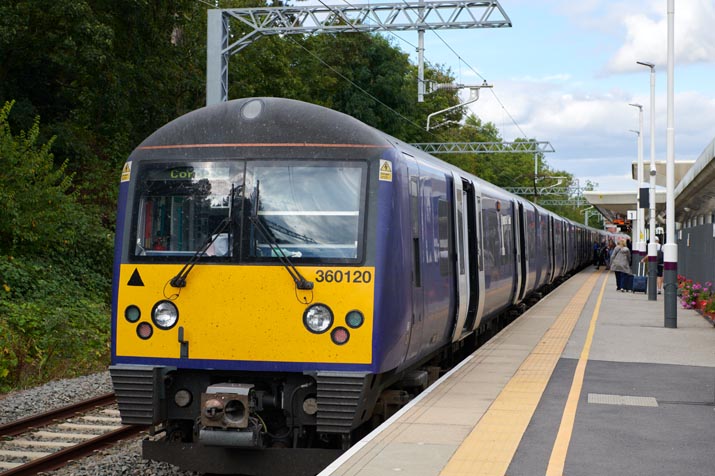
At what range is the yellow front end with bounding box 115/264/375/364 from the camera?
7.90m

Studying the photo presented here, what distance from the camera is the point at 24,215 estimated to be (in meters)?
21.1

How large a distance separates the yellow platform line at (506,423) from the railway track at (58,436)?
12.3 feet

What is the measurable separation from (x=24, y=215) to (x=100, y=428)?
1128cm

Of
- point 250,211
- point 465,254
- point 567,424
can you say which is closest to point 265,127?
point 250,211

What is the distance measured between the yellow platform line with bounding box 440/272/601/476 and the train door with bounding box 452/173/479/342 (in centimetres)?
90

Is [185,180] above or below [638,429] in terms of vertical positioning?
above

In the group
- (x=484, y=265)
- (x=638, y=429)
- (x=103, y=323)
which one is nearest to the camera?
(x=638, y=429)

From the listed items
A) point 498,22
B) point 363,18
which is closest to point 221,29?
point 363,18

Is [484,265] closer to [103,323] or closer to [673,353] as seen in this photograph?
[673,353]

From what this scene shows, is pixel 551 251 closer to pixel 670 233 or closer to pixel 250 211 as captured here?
pixel 670 233

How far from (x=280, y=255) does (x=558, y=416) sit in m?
3.01

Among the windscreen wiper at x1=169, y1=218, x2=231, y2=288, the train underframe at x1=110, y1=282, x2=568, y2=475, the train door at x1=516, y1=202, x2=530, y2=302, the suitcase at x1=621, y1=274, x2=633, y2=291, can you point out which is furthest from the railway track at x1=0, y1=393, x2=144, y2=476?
the suitcase at x1=621, y1=274, x2=633, y2=291

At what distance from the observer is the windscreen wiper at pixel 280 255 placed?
7.92 metres

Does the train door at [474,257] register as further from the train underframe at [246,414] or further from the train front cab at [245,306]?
the train front cab at [245,306]
